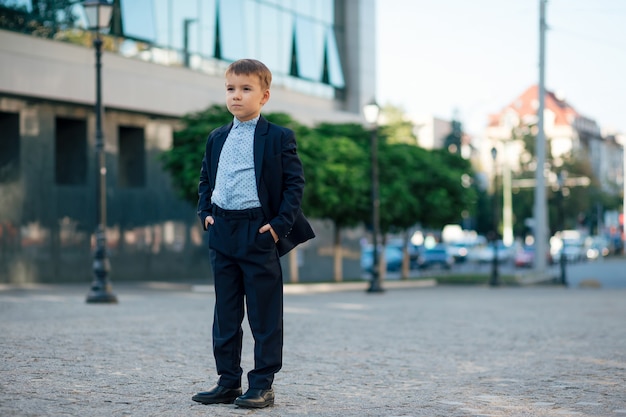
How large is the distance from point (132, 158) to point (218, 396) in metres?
28.1

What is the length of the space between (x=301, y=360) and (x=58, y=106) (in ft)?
73.3

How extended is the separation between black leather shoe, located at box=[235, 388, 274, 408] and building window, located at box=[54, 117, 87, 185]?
2583 centimetres

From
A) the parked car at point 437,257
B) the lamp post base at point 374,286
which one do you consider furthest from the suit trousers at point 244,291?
the parked car at point 437,257

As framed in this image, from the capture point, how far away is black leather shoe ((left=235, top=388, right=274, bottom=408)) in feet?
18.8

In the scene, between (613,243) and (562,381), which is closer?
(562,381)

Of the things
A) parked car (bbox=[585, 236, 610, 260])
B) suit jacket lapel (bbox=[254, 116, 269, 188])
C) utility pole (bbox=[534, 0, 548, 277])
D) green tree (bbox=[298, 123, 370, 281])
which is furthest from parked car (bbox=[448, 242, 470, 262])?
suit jacket lapel (bbox=[254, 116, 269, 188])

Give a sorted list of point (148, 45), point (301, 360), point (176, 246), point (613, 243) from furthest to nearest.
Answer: point (613, 243), point (176, 246), point (148, 45), point (301, 360)

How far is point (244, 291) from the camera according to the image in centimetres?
589

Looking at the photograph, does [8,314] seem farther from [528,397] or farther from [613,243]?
[613,243]

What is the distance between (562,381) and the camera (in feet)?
24.7

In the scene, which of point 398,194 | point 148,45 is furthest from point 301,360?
point 398,194

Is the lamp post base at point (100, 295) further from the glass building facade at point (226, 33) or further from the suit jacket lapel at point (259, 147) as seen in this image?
the suit jacket lapel at point (259, 147)

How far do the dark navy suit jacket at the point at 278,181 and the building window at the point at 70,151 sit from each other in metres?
25.7

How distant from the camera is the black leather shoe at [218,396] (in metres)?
5.87
